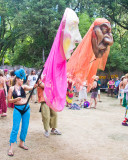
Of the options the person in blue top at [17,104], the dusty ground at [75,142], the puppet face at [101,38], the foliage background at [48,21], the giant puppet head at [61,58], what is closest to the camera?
the puppet face at [101,38]

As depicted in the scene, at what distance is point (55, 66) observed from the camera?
3.49 metres

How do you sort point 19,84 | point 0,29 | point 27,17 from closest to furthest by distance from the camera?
point 19,84 < point 27,17 < point 0,29

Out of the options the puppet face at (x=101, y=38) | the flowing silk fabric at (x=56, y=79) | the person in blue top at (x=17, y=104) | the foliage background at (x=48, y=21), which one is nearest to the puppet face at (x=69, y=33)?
the flowing silk fabric at (x=56, y=79)

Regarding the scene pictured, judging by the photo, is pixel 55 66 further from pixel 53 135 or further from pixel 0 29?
pixel 0 29

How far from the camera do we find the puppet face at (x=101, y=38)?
3.30 metres

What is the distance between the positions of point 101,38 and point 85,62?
0.51m

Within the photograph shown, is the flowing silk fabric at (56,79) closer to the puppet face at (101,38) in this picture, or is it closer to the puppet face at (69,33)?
the puppet face at (69,33)

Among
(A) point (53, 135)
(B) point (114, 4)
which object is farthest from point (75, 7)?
(A) point (53, 135)

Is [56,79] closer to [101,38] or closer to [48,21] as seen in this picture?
[101,38]

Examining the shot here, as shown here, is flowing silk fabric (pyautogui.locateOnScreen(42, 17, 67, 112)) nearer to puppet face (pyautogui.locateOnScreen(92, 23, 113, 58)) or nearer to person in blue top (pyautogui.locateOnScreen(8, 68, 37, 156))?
puppet face (pyautogui.locateOnScreen(92, 23, 113, 58))

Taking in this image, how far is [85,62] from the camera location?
3.57 m

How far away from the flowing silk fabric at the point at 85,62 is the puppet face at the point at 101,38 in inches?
3.1

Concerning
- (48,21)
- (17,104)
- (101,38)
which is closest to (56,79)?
(101,38)

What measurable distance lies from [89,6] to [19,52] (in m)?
9.46
